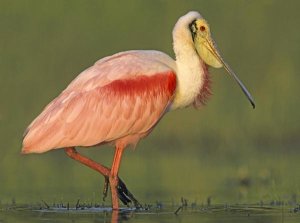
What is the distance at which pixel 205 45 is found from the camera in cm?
1773

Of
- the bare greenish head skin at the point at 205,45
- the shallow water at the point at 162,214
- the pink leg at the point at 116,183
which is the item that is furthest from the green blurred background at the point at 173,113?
the bare greenish head skin at the point at 205,45

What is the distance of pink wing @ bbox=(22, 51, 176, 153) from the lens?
16.8 meters

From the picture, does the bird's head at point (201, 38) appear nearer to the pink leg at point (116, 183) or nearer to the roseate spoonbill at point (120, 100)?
the roseate spoonbill at point (120, 100)

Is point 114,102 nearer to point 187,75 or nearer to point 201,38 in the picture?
point 187,75

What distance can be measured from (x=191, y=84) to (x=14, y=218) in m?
2.97

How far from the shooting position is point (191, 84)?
1727 centimetres

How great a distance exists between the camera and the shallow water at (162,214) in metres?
15.3

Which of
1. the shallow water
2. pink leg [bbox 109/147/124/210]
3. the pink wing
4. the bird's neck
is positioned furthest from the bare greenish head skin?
the shallow water

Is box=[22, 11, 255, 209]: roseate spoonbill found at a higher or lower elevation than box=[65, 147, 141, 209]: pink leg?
higher

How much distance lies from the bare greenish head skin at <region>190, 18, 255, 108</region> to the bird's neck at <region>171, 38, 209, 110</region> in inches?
8.0

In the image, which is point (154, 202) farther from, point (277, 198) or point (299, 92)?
point (299, 92)

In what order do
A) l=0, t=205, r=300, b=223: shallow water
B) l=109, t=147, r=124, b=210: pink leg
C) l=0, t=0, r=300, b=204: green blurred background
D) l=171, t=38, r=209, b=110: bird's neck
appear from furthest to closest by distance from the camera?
l=0, t=0, r=300, b=204: green blurred background
l=171, t=38, r=209, b=110: bird's neck
l=109, t=147, r=124, b=210: pink leg
l=0, t=205, r=300, b=223: shallow water

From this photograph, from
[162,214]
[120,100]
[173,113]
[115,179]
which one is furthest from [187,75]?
[173,113]

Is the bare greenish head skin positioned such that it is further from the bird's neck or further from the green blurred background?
the green blurred background
